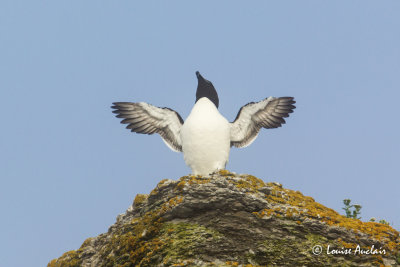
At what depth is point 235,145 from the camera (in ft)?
61.8

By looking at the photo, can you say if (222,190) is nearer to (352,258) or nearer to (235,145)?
(352,258)

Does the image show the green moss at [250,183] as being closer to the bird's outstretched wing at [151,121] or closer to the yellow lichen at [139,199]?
the yellow lichen at [139,199]

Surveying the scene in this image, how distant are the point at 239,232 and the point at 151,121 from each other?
7.35 metres

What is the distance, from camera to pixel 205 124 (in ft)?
56.3

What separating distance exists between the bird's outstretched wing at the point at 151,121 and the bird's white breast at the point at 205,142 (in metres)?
1.40

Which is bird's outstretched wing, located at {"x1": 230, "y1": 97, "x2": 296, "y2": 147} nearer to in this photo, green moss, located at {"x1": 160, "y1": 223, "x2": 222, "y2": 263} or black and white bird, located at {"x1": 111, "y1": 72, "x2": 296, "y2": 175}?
black and white bird, located at {"x1": 111, "y1": 72, "x2": 296, "y2": 175}

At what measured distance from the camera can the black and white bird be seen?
1719 cm

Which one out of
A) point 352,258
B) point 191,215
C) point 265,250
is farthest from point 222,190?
point 352,258

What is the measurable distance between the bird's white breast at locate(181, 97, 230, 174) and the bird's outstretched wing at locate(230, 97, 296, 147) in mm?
1097

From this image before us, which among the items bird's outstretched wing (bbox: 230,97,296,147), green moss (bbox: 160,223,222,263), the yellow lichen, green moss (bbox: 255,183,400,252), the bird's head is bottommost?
green moss (bbox: 160,223,222,263)

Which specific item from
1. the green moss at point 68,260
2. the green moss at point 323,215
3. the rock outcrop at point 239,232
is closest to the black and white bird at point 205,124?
the rock outcrop at point 239,232

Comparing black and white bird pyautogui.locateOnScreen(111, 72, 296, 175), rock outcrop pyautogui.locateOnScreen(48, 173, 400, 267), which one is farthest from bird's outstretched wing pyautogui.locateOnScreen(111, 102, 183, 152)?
rock outcrop pyautogui.locateOnScreen(48, 173, 400, 267)

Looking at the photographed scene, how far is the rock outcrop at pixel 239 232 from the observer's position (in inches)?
508

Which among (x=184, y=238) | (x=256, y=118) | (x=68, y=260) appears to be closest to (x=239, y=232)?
(x=184, y=238)
